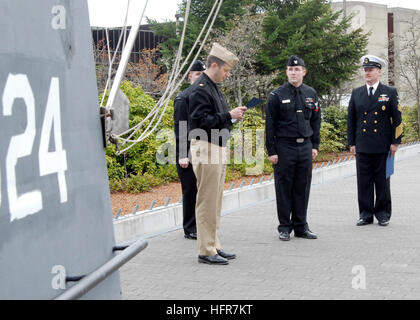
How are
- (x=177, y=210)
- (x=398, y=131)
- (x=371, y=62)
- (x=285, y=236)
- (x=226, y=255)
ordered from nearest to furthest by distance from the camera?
(x=226, y=255), (x=285, y=236), (x=398, y=131), (x=371, y=62), (x=177, y=210)

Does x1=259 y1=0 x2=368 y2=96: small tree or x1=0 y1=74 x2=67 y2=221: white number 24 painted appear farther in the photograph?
x1=259 y1=0 x2=368 y2=96: small tree

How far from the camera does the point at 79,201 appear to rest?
273 centimetres

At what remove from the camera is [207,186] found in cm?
619

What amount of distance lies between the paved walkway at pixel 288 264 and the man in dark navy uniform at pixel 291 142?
1.11 ft

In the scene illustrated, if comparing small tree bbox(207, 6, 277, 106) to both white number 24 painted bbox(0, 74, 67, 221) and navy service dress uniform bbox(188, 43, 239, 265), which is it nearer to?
navy service dress uniform bbox(188, 43, 239, 265)

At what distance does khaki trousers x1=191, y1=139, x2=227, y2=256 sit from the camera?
616 centimetres

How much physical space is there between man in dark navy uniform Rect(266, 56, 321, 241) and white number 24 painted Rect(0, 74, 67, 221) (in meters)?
5.20

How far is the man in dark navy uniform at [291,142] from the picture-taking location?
24.7 feet

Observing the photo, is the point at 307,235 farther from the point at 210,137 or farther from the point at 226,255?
the point at 210,137

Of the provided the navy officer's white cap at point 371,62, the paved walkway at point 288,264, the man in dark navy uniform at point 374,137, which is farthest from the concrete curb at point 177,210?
the navy officer's white cap at point 371,62

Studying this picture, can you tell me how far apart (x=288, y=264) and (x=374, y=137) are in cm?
277

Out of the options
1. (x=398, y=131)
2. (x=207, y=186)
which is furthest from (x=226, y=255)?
(x=398, y=131)

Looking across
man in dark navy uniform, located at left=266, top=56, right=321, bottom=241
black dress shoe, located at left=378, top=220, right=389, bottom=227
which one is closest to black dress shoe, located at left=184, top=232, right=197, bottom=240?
man in dark navy uniform, located at left=266, top=56, right=321, bottom=241
